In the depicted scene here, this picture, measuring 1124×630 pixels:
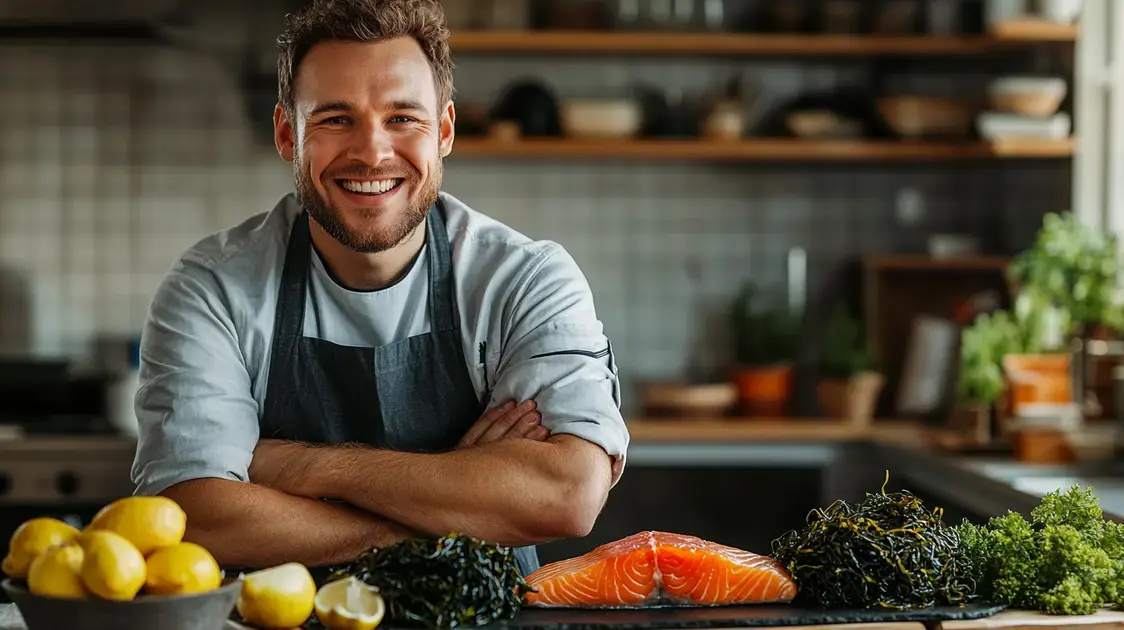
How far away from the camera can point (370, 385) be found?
214cm

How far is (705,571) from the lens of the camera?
156 centimetres

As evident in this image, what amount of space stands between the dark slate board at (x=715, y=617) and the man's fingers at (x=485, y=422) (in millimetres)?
563

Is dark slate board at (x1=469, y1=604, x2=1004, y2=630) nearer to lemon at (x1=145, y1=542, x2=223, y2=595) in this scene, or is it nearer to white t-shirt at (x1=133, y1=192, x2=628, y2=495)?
lemon at (x1=145, y1=542, x2=223, y2=595)

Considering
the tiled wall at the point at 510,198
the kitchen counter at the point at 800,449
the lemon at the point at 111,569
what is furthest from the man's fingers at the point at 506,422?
the tiled wall at the point at 510,198

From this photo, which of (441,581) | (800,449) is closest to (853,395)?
(800,449)

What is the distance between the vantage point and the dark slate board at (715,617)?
57.4 inches

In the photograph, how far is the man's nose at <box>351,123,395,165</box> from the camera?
2.02 m

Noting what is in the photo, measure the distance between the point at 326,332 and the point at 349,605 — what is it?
812 millimetres

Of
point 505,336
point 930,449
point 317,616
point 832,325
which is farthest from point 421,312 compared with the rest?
point 832,325

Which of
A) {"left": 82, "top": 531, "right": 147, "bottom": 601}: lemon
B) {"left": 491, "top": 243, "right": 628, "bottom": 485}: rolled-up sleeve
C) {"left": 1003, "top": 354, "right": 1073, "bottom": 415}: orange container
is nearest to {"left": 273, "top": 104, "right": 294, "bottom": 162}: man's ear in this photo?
{"left": 491, "top": 243, "right": 628, "bottom": 485}: rolled-up sleeve

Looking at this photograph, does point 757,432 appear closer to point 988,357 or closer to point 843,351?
point 843,351

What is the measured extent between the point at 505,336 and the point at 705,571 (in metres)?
0.69

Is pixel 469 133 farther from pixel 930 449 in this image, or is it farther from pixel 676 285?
pixel 930 449

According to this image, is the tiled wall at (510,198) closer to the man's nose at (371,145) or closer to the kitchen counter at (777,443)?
the kitchen counter at (777,443)
